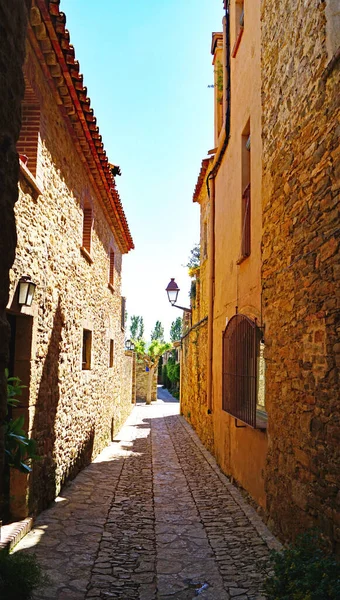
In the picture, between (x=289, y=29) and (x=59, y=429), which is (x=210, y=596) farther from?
(x=289, y=29)

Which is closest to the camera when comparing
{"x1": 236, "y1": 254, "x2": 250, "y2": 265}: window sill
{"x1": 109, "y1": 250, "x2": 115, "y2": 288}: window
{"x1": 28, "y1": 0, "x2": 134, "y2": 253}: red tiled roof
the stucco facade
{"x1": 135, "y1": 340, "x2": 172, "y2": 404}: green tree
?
{"x1": 28, "y1": 0, "x2": 134, "y2": 253}: red tiled roof

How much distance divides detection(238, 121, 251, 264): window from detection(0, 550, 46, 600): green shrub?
4.70 meters

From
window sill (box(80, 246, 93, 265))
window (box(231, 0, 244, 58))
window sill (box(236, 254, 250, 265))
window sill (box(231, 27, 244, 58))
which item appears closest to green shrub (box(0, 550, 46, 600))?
window sill (box(236, 254, 250, 265))

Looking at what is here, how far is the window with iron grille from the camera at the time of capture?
593cm

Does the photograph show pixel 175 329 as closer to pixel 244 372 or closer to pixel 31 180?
pixel 244 372

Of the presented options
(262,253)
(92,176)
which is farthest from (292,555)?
(92,176)

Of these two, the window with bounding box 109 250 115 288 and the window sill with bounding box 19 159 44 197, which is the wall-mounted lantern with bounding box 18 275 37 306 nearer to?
the window sill with bounding box 19 159 44 197

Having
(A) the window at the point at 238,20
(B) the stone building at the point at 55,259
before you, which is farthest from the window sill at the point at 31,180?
(A) the window at the point at 238,20

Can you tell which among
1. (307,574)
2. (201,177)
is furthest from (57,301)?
(201,177)

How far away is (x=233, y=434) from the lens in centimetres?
771

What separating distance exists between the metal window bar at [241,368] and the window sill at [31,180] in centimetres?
279

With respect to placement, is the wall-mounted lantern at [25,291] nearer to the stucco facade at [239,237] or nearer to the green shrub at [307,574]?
the stucco facade at [239,237]

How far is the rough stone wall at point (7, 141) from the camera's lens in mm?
2164

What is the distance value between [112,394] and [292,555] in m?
10.3
